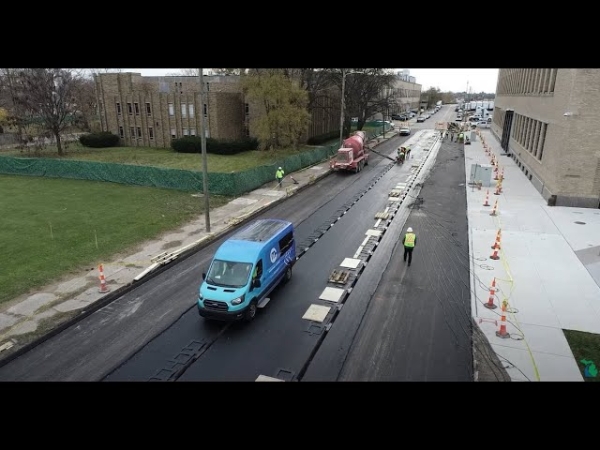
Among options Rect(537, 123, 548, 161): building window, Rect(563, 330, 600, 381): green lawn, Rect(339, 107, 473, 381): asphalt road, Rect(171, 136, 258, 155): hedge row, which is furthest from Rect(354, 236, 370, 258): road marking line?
Rect(171, 136, 258, 155): hedge row

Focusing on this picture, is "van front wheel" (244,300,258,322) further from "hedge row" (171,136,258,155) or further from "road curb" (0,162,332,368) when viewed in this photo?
"hedge row" (171,136,258,155)

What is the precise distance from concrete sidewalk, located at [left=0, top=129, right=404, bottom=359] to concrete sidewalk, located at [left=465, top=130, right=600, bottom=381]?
1299cm

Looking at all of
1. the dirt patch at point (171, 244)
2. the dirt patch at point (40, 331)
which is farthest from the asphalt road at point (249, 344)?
the dirt patch at point (171, 244)

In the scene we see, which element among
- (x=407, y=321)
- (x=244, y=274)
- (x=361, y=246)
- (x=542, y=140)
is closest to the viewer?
(x=407, y=321)

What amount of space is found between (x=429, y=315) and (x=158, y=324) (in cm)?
900

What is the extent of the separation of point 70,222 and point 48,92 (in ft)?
96.8

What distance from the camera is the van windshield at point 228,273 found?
46.9 ft

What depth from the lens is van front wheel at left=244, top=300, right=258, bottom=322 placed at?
1412cm

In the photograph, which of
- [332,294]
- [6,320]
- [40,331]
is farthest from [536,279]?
[6,320]

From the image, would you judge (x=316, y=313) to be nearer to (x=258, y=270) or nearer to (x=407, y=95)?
(x=258, y=270)

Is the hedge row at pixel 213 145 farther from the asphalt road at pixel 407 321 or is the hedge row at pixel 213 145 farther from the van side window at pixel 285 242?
the van side window at pixel 285 242

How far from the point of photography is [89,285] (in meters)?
16.9

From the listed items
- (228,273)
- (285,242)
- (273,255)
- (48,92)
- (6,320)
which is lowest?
(6,320)

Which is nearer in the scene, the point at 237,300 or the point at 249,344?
the point at 249,344
